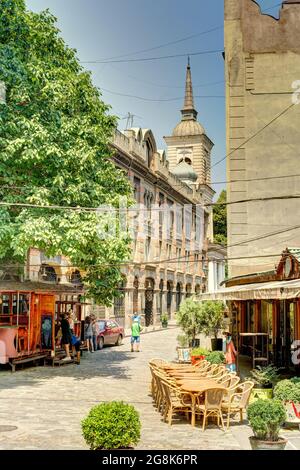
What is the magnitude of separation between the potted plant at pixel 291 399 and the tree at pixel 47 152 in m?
7.82

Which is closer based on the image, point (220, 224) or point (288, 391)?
point (288, 391)

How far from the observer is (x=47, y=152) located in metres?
16.9

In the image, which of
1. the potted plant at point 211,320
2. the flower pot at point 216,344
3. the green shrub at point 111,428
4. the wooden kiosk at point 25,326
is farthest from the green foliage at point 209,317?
the green shrub at point 111,428

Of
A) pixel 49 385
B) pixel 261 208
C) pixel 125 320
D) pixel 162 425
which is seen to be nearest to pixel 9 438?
pixel 162 425

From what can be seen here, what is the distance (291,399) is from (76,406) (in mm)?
4716

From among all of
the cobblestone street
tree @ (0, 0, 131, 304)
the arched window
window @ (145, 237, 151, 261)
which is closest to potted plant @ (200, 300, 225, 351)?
the cobblestone street

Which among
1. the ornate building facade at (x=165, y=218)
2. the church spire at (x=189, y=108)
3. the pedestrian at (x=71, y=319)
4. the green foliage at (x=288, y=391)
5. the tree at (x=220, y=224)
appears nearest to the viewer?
the green foliage at (x=288, y=391)

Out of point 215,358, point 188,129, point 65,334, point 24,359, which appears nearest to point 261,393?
point 215,358

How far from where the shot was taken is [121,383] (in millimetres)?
16938

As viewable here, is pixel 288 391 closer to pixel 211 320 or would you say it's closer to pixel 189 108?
pixel 211 320

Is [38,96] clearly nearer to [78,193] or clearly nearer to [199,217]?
[78,193]

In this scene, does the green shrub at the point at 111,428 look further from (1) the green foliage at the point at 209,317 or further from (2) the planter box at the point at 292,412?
(1) the green foliage at the point at 209,317

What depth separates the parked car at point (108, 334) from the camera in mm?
29247

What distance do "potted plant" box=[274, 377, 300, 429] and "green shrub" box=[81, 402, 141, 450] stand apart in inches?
144
